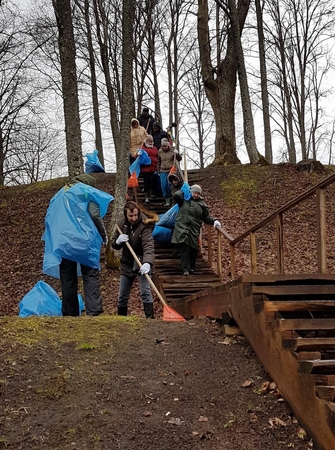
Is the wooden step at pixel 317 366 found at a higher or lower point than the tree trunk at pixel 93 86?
lower

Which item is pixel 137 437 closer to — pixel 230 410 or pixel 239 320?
pixel 230 410

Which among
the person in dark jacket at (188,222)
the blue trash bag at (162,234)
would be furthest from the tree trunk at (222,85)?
the person in dark jacket at (188,222)

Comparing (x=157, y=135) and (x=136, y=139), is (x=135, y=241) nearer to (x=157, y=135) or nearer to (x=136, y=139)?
(x=136, y=139)

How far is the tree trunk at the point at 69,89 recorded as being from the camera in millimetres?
9117

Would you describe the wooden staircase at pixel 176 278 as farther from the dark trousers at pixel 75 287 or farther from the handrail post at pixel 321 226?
the handrail post at pixel 321 226

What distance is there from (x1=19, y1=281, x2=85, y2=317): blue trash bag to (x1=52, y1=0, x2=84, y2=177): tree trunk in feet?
10.5

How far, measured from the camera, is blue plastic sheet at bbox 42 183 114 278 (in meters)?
5.84

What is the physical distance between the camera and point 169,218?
9.03 meters

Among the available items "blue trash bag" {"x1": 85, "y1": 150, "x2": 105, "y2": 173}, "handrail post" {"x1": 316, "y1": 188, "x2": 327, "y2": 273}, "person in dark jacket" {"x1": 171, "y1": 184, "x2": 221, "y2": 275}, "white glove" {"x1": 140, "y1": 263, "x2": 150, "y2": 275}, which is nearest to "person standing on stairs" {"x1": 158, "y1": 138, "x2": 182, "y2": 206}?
"blue trash bag" {"x1": 85, "y1": 150, "x2": 105, "y2": 173}

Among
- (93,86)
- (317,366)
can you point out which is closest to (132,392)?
(317,366)

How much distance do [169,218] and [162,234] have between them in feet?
1.89

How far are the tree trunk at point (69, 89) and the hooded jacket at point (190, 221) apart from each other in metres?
2.38

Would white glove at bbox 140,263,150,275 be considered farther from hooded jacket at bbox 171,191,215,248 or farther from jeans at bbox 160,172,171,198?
jeans at bbox 160,172,171,198

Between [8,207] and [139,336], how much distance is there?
1109cm
